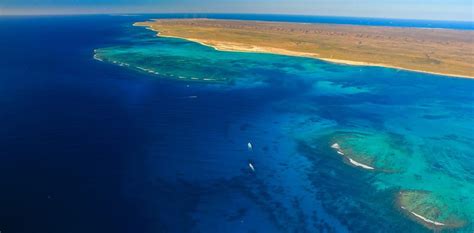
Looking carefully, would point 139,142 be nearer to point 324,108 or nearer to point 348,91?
point 324,108

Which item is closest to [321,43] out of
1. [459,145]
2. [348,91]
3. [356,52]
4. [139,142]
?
[356,52]

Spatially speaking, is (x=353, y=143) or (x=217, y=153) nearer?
(x=217, y=153)

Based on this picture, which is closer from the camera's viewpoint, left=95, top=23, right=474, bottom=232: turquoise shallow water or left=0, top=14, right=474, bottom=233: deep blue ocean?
left=0, top=14, right=474, bottom=233: deep blue ocean

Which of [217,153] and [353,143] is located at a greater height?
[353,143]

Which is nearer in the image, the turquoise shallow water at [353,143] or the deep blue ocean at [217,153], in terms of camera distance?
the deep blue ocean at [217,153]
